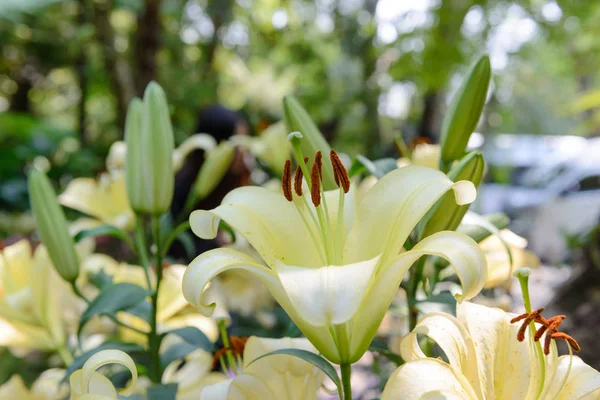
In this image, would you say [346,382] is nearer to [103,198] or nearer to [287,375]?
[287,375]

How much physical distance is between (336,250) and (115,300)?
0.19 metres

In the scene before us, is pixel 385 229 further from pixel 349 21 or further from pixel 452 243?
pixel 349 21

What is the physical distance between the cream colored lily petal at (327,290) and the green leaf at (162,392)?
169 mm

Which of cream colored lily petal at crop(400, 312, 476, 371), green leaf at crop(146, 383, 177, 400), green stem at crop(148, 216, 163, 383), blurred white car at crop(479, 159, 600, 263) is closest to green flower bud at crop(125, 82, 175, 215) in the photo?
green stem at crop(148, 216, 163, 383)

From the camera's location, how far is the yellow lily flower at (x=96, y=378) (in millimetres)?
264

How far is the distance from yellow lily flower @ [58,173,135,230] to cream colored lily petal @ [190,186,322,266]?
379mm

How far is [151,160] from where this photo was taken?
17.2 inches

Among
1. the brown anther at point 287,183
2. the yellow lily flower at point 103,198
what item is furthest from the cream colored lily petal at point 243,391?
the yellow lily flower at point 103,198

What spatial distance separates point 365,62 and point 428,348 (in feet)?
7.33

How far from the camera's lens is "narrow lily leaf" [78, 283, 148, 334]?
40 cm

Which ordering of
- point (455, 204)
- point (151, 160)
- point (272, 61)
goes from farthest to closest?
point (272, 61), point (151, 160), point (455, 204)

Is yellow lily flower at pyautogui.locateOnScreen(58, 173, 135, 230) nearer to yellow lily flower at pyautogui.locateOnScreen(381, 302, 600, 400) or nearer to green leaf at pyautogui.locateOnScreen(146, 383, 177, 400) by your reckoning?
green leaf at pyautogui.locateOnScreen(146, 383, 177, 400)

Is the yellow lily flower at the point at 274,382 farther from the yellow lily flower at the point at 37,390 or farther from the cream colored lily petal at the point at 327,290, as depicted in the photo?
the yellow lily flower at the point at 37,390

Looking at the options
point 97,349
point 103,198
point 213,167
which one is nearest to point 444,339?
point 97,349
